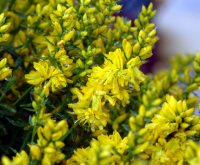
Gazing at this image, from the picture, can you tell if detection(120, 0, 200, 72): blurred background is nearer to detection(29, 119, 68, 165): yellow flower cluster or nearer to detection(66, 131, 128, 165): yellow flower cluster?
detection(66, 131, 128, 165): yellow flower cluster

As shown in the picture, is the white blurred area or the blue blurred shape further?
the white blurred area

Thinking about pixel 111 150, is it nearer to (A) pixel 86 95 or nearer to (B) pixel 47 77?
(A) pixel 86 95

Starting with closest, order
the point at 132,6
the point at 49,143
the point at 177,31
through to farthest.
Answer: the point at 49,143 < the point at 132,6 < the point at 177,31

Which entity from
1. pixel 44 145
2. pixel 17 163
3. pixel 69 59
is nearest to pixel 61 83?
pixel 69 59

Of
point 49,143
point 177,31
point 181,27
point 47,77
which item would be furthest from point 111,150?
point 181,27

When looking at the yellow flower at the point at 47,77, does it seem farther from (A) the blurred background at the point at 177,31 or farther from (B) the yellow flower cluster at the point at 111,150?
(A) the blurred background at the point at 177,31

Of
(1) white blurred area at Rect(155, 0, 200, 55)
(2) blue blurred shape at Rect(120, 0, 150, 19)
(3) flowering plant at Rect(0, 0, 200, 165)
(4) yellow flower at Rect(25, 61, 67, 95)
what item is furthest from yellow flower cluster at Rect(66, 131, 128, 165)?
(1) white blurred area at Rect(155, 0, 200, 55)
